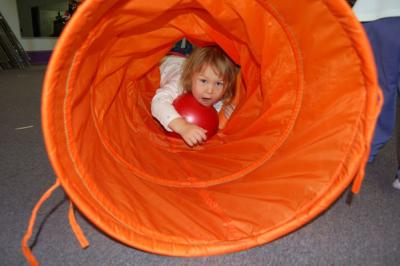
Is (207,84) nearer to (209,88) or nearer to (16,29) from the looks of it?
(209,88)

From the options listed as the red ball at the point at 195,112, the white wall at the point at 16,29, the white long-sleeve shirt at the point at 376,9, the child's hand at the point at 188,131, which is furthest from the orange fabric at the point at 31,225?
the white wall at the point at 16,29

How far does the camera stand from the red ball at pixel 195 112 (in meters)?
1.47

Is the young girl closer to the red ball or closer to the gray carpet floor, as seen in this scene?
the red ball

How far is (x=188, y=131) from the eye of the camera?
133 cm

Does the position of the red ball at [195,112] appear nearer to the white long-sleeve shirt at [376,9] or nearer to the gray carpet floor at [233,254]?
the gray carpet floor at [233,254]

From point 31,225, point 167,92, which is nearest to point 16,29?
point 167,92

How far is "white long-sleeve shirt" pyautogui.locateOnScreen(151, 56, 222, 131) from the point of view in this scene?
1427 millimetres

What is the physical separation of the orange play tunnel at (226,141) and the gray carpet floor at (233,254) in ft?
0.31

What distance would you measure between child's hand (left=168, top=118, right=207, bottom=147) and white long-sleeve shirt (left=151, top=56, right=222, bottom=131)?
30 mm

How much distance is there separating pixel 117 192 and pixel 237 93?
0.95 metres

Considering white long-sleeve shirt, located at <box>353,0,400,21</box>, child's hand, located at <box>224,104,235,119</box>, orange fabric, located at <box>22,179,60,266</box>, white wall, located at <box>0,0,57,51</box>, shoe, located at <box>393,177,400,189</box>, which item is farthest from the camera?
white wall, located at <box>0,0,57,51</box>

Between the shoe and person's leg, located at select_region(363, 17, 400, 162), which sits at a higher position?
person's leg, located at select_region(363, 17, 400, 162)

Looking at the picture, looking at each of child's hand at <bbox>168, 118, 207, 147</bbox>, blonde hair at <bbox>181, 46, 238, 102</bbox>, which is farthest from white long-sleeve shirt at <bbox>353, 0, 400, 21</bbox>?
child's hand at <bbox>168, 118, 207, 147</bbox>

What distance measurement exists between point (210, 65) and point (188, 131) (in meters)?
0.33
